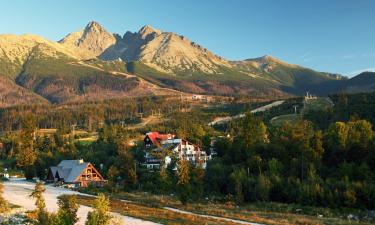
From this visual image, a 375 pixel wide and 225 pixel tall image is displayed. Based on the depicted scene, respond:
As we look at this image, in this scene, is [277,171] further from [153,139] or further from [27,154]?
[27,154]

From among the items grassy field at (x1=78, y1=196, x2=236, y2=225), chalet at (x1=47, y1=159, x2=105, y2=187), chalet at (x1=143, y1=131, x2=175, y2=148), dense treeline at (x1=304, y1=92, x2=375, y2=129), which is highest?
dense treeline at (x1=304, y1=92, x2=375, y2=129)

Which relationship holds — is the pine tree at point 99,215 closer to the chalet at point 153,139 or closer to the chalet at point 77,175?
the chalet at point 77,175

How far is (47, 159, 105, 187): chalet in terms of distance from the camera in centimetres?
10456

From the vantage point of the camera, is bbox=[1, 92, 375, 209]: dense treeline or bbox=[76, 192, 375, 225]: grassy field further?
bbox=[1, 92, 375, 209]: dense treeline

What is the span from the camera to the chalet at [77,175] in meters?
105

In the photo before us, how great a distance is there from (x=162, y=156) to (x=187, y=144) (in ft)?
42.5

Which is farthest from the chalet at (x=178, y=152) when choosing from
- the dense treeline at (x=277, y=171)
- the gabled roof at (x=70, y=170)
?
the gabled roof at (x=70, y=170)

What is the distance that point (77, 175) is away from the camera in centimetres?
10512

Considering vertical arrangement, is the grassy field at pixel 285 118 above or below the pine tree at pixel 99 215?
above

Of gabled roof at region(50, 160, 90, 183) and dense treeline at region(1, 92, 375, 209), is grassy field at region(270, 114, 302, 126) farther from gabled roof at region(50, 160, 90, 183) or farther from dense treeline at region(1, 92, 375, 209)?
gabled roof at region(50, 160, 90, 183)

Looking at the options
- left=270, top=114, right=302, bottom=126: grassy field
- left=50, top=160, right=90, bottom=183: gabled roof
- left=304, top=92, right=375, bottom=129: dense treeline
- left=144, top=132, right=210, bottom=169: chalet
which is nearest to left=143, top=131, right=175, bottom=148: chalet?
left=144, top=132, right=210, bottom=169: chalet

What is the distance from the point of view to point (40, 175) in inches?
4835

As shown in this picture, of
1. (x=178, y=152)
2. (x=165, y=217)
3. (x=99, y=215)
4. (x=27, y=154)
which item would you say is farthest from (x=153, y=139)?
(x=99, y=215)

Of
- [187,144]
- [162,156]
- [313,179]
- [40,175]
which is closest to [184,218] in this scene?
[313,179]
